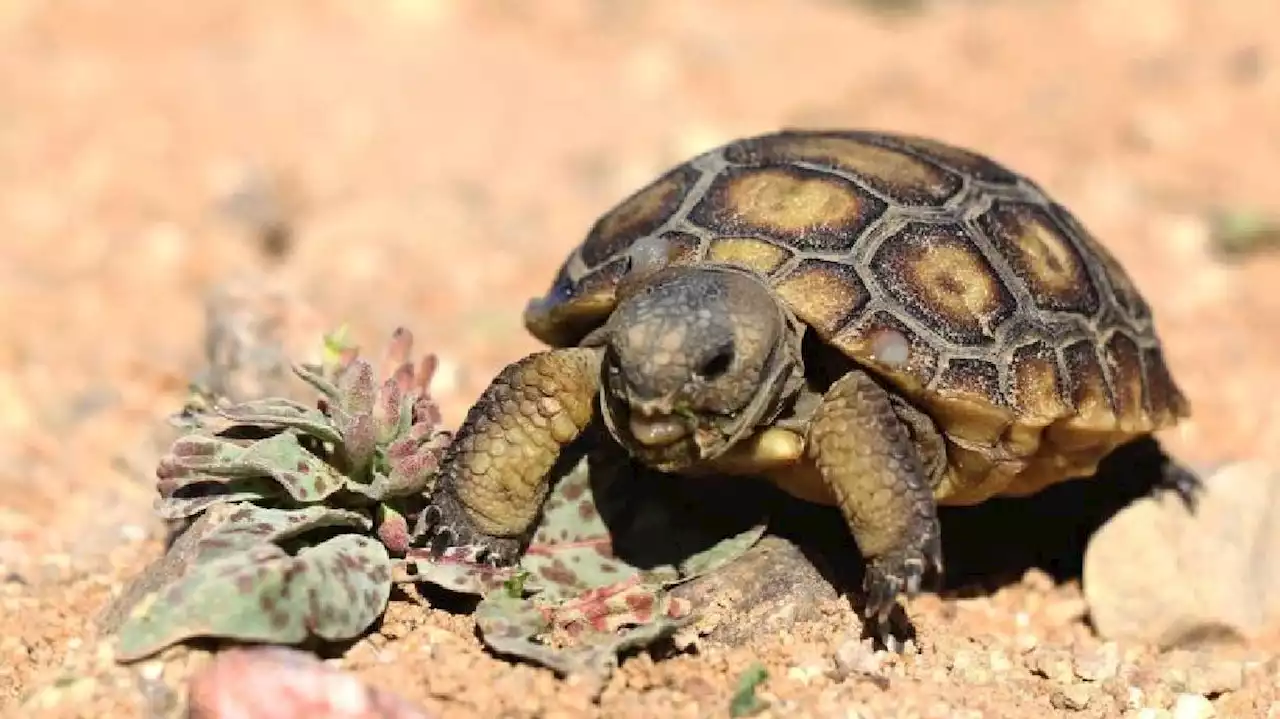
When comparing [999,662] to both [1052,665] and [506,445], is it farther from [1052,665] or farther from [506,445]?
[506,445]

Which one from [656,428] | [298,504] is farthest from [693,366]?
[298,504]

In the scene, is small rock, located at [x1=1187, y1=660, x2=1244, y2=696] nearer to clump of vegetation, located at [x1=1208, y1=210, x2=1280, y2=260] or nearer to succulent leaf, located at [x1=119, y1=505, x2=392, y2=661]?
succulent leaf, located at [x1=119, y1=505, x2=392, y2=661]

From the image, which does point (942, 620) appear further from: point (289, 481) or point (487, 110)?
point (487, 110)

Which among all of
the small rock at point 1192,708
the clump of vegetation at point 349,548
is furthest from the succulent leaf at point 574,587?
the small rock at point 1192,708

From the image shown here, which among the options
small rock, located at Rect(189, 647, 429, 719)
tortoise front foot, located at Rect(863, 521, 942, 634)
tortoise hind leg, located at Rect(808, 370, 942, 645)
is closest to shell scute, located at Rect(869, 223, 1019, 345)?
tortoise hind leg, located at Rect(808, 370, 942, 645)

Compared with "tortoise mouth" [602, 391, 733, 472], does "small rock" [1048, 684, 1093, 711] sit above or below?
below
